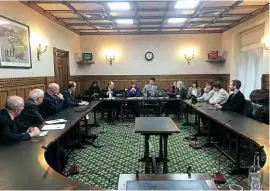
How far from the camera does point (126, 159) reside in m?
4.34

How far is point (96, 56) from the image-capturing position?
988 cm

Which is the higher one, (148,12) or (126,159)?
(148,12)

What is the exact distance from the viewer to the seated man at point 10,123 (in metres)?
2.76

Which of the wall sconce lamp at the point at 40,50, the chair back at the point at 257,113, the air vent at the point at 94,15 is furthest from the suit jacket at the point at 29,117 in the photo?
the chair back at the point at 257,113

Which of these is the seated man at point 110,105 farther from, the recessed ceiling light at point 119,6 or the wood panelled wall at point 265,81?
the wood panelled wall at point 265,81

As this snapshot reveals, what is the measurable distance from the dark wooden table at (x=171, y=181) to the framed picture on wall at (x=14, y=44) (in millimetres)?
3643

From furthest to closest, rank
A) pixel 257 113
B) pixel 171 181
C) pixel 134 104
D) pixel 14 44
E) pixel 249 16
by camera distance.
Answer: pixel 134 104
pixel 249 16
pixel 14 44
pixel 257 113
pixel 171 181

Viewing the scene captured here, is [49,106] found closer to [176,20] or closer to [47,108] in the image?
[47,108]

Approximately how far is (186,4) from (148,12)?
108 centimetres

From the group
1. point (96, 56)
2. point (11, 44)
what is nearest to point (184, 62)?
point (96, 56)

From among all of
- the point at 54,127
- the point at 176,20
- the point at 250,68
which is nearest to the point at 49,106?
the point at 54,127

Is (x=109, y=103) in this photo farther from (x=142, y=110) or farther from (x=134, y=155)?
(x=134, y=155)

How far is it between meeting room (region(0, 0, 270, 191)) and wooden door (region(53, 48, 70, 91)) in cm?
3

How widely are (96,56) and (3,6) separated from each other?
17.8 feet
